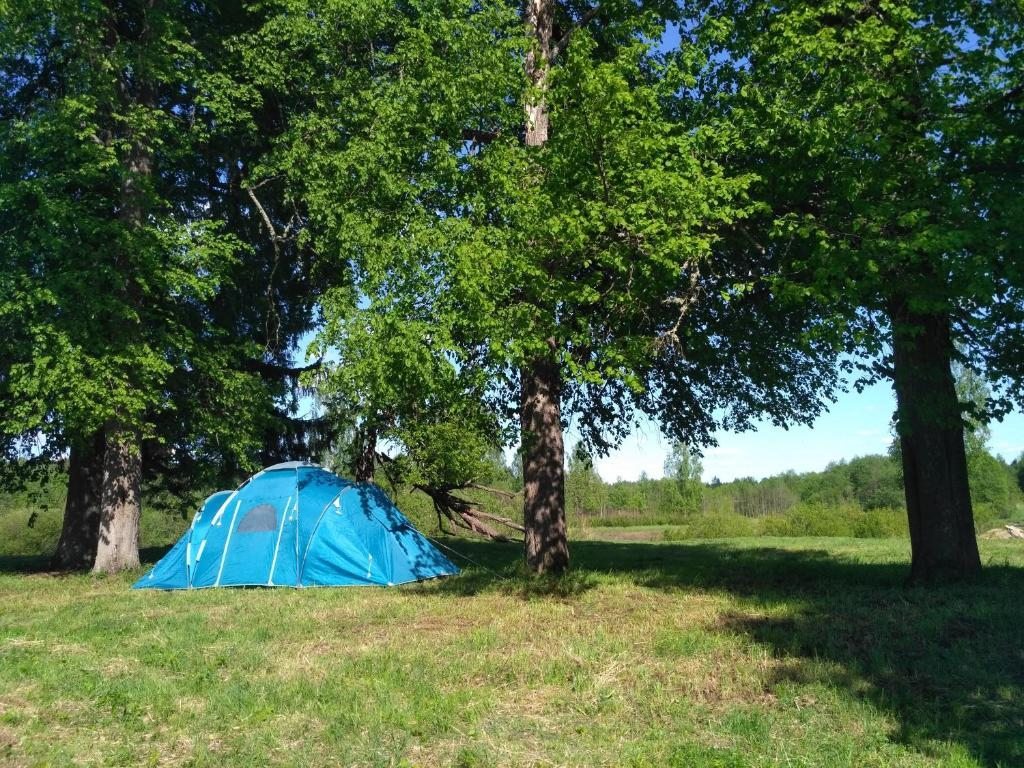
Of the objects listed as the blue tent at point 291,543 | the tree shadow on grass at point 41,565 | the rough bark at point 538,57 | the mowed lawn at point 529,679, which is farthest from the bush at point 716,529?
the mowed lawn at point 529,679

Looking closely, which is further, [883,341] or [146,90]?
[146,90]

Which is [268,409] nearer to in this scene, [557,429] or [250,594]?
[250,594]

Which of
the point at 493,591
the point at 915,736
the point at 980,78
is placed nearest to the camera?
the point at 915,736

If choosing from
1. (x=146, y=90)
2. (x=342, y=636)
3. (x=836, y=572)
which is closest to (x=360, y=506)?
(x=342, y=636)

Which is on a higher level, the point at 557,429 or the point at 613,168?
the point at 613,168

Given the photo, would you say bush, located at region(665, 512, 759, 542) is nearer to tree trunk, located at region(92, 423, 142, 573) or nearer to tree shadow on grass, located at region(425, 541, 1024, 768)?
tree shadow on grass, located at region(425, 541, 1024, 768)

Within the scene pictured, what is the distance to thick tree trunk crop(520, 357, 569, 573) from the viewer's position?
43.0ft

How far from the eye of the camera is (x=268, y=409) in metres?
17.1

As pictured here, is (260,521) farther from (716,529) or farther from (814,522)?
(814,522)

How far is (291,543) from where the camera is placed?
44.3 feet

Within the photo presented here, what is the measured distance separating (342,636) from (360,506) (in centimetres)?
539

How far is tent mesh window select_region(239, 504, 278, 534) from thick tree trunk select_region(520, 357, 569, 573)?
437cm

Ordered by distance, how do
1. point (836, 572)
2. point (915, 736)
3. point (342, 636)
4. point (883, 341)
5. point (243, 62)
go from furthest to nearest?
1. point (243, 62)
2. point (836, 572)
3. point (883, 341)
4. point (342, 636)
5. point (915, 736)

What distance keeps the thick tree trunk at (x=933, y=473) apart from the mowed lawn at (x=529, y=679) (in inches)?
21.4
